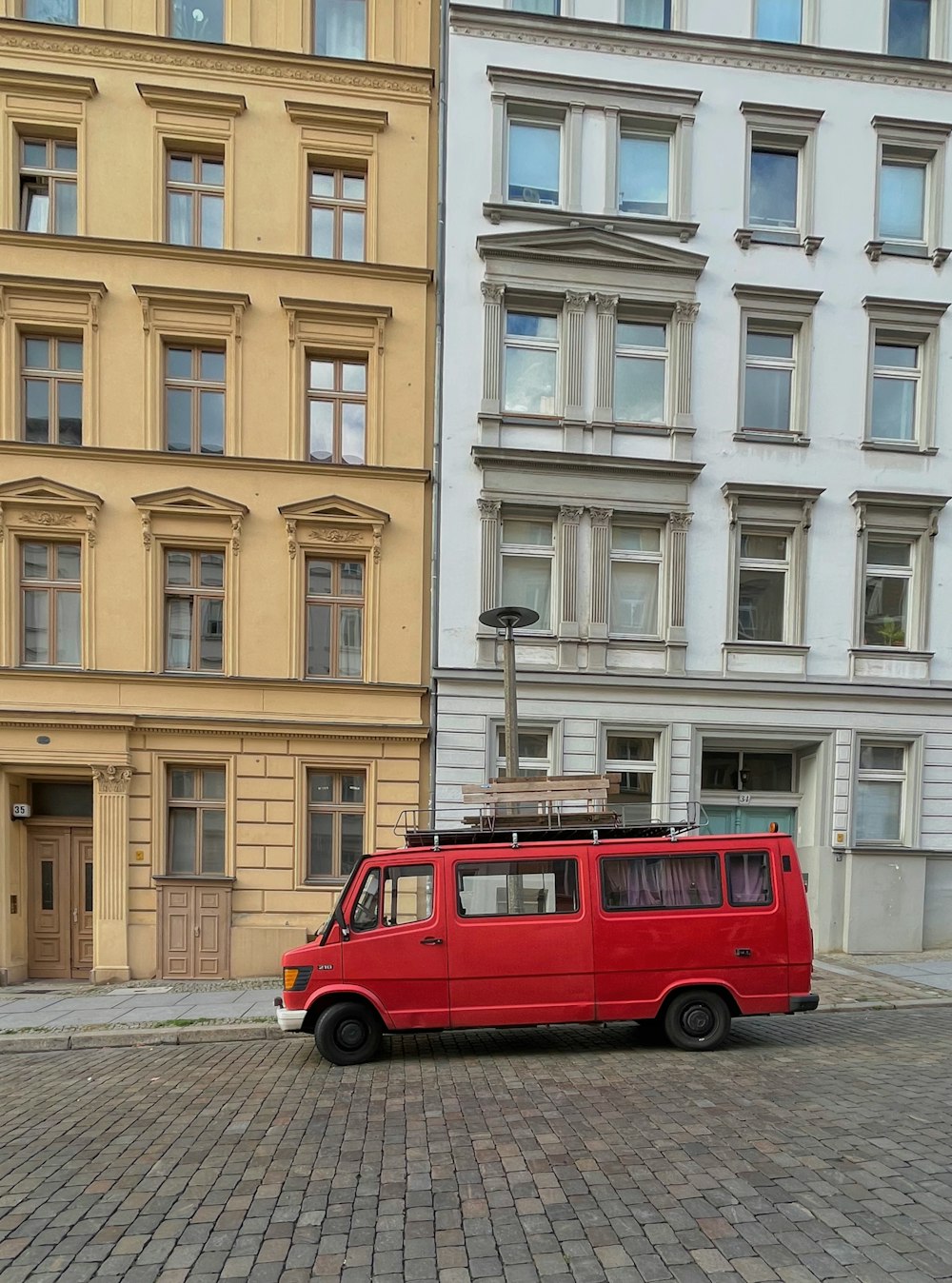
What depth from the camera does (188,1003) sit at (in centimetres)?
1003

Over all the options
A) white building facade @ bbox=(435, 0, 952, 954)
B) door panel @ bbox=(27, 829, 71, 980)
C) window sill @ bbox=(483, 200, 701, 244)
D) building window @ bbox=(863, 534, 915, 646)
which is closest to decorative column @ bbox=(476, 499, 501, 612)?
white building facade @ bbox=(435, 0, 952, 954)

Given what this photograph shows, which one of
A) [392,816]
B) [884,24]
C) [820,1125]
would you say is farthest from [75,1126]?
[884,24]

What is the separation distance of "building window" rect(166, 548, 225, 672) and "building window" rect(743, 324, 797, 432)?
1007 centimetres

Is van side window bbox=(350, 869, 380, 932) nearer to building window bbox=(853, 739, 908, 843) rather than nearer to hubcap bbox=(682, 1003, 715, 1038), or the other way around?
hubcap bbox=(682, 1003, 715, 1038)

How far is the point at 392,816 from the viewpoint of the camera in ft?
40.4

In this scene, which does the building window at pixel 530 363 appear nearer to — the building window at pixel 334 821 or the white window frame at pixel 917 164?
the white window frame at pixel 917 164

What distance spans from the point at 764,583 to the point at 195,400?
10644mm

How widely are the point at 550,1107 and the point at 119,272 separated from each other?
13.3 metres

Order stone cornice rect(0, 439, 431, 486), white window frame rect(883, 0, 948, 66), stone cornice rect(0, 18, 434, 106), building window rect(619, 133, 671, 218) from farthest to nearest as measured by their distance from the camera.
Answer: white window frame rect(883, 0, 948, 66), building window rect(619, 133, 671, 218), stone cornice rect(0, 18, 434, 106), stone cornice rect(0, 439, 431, 486)

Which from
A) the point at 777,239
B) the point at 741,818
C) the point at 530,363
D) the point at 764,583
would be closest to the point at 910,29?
the point at 777,239

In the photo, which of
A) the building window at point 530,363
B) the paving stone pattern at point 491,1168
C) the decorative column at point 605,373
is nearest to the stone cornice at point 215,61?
the building window at point 530,363

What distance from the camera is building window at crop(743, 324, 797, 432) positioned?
537 inches

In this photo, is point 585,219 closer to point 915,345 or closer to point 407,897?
point 915,345

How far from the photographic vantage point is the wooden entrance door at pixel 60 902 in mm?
12109
